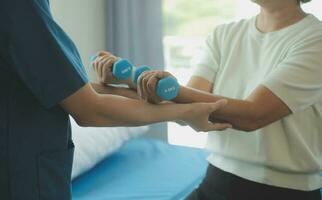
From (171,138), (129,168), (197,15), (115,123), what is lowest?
(171,138)

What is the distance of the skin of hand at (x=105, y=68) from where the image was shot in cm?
121

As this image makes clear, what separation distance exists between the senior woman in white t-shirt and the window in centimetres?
122

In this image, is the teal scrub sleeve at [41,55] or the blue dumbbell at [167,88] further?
the blue dumbbell at [167,88]

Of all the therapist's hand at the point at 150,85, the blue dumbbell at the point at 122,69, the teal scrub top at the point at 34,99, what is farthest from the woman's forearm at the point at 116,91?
the teal scrub top at the point at 34,99

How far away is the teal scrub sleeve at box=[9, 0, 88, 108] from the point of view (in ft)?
2.57

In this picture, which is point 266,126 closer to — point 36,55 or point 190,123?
point 190,123

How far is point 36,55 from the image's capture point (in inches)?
31.6

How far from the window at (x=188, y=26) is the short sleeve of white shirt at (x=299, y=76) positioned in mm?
1365

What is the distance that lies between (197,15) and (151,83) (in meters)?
1.79

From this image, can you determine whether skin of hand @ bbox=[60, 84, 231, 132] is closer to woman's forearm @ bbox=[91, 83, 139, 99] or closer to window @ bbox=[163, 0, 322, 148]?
woman's forearm @ bbox=[91, 83, 139, 99]

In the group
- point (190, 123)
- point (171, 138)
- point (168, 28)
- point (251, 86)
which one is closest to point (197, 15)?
point (168, 28)

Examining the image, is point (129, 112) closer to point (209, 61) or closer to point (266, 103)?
point (266, 103)

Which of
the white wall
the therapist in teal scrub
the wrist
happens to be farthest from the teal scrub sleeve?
the white wall

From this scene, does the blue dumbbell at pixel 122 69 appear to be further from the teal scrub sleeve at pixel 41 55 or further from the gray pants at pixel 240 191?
the gray pants at pixel 240 191
